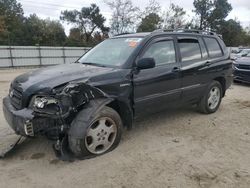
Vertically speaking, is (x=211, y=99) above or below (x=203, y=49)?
below

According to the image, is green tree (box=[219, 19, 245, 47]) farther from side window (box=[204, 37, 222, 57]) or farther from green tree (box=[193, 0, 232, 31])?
side window (box=[204, 37, 222, 57])

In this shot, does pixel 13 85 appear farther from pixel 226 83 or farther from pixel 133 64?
pixel 226 83

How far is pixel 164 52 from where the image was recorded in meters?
5.09

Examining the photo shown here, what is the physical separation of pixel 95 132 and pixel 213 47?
3.70m

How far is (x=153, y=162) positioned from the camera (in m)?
3.96

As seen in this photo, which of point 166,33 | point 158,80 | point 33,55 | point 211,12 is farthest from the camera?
point 211,12

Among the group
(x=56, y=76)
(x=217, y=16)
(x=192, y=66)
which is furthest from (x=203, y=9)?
(x=56, y=76)

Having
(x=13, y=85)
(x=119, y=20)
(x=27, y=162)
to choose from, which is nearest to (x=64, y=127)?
(x=27, y=162)

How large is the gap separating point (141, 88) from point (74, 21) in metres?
52.7

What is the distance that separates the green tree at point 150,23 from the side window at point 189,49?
26490mm

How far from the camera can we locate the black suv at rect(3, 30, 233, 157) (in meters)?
3.78

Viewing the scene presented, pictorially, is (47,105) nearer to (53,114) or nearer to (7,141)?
(53,114)

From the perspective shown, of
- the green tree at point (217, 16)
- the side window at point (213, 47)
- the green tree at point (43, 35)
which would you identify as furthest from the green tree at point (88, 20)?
the side window at point (213, 47)

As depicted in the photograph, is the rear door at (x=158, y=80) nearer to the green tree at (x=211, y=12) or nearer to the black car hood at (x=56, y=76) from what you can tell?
the black car hood at (x=56, y=76)
